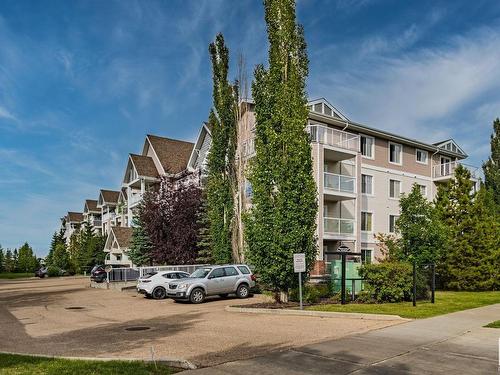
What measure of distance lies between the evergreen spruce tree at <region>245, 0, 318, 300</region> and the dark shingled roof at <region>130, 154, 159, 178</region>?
3012 centimetres

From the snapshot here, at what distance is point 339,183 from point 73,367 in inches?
995

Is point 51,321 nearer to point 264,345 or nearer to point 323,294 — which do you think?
point 264,345

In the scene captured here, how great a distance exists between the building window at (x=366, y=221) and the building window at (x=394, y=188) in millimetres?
3243

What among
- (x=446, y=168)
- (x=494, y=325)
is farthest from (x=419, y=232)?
(x=446, y=168)

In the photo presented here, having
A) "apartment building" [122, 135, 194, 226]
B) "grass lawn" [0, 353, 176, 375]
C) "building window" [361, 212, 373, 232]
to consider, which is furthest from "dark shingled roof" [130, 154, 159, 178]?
"grass lawn" [0, 353, 176, 375]

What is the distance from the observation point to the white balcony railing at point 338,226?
98.5 ft

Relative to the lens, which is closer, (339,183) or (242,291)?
(242,291)

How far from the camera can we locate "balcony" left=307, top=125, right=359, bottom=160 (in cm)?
3062

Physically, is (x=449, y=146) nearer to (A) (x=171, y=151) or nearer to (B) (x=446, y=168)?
(B) (x=446, y=168)

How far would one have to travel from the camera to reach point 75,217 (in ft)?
320

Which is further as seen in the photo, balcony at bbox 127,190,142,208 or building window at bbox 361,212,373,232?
balcony at bbox 127,190,142,208

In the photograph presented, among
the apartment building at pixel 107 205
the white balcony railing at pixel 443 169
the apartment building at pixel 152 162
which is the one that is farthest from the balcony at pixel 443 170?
the apartment building at pixel 107 205

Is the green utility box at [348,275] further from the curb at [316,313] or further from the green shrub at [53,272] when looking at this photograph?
the green shrub at [53,272]

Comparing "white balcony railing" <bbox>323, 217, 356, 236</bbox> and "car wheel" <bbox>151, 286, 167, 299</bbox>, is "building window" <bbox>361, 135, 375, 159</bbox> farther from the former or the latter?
"car wheel" <bbox>151, 286, 167, 299</bbox>
